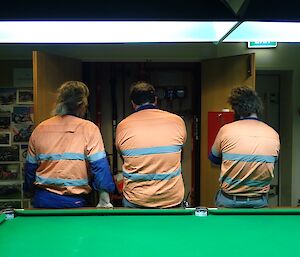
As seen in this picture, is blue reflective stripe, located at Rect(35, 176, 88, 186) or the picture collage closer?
blue reflective stripe, located at Rect(35, 176, 88, 186)

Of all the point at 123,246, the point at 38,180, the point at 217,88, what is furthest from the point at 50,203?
the point at 217,88

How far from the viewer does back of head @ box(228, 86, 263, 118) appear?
2641 mm

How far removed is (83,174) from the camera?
244 centimetres

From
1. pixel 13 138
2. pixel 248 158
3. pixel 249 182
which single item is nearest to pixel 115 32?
pixel 248 158

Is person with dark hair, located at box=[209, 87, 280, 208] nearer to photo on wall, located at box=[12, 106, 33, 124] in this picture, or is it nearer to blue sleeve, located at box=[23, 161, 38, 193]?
blue sleeve, located at box=[23, 161, 38, 193]

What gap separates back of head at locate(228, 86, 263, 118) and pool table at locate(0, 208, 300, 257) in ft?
2.77

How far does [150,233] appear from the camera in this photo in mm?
1637

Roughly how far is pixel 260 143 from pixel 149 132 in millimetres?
704

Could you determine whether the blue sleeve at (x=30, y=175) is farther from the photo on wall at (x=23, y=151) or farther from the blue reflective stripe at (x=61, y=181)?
the photo on wall at (x=23, y=151)

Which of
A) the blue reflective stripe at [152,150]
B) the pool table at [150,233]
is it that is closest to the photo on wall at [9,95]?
the blue reflective stripe at [152,150]

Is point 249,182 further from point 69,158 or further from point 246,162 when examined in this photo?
point 69,158

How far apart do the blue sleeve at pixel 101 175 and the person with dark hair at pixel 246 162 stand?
0.74m

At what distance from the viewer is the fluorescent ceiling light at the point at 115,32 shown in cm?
250

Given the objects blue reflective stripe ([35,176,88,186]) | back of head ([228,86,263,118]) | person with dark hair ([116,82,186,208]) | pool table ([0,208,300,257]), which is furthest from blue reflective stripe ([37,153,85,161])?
back of head ([228,86,263,118])
